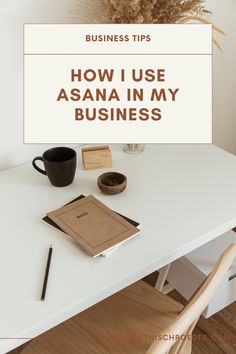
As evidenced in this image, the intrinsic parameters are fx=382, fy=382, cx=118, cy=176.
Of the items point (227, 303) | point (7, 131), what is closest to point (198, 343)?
point (227, 303)

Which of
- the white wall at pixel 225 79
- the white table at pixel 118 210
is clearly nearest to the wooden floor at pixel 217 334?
the white table at pixel 118 210

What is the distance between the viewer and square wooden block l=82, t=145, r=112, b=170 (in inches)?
48.7

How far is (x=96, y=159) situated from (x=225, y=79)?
2.97 ft

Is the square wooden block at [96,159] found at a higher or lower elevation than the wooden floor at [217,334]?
higher

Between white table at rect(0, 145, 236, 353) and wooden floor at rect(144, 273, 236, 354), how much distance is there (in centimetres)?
66

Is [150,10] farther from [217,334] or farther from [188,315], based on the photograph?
[217,334]

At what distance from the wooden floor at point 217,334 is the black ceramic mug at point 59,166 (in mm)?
819

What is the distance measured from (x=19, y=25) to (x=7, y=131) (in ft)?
1.07

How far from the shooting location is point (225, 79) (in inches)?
71.3

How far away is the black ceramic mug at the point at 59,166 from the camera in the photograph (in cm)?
109

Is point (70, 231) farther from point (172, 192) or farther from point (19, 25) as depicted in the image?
point (19, 25)

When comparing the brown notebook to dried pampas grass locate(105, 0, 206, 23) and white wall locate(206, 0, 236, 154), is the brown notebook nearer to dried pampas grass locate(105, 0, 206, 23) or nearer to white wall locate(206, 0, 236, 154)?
dried pampas grass locate(105, 0, 206, 23)

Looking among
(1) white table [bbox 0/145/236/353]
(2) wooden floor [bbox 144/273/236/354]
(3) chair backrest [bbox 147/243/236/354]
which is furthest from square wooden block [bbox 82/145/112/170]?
(2) wooden floor [bbox 144/273/236/354]

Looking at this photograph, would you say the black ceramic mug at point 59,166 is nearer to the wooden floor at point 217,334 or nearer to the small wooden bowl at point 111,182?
the small wooden bowl at point 111,182
